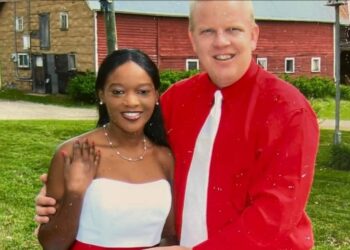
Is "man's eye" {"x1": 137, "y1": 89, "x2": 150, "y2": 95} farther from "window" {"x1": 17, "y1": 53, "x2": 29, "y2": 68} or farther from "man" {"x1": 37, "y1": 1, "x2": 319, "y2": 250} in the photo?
"window" {"x1": 17, "y1": 53, "x2": 29, "y2": 68}

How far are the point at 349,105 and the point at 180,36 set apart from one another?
854 centimetres

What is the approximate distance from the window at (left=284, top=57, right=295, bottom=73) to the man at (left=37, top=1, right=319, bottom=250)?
31.9m

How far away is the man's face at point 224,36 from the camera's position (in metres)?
2.20

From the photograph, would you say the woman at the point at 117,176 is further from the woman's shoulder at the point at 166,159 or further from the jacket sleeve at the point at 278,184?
the jacket sleeve at the point at 278,184

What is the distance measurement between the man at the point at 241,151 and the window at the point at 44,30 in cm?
2960

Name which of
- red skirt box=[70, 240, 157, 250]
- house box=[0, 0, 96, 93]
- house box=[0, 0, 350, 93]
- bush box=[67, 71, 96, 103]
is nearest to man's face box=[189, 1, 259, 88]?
red skirt box=[70, 240, 157, 250]

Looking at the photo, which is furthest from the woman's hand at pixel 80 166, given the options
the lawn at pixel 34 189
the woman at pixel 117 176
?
the lawn at pixel 34 189

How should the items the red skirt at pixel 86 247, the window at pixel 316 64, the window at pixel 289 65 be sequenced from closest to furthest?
the red skirt at pixel 86 247, the window at pixel 289 65, the window at pixel 316 64

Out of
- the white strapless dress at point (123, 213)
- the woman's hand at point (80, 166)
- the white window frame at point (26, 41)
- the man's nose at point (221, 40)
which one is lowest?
the white strapless dress at point (123, 213)

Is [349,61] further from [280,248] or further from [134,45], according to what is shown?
[280,248]

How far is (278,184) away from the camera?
2105 mm

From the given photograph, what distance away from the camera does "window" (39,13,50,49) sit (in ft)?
103

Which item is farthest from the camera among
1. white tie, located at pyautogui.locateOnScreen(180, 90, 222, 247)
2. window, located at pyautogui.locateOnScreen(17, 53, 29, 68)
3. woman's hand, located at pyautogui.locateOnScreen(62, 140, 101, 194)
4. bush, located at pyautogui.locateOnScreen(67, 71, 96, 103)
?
window, located at pyautogui.locateOnScreen(17, 53, 29, 68)

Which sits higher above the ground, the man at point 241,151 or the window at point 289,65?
the window at point 289,65
